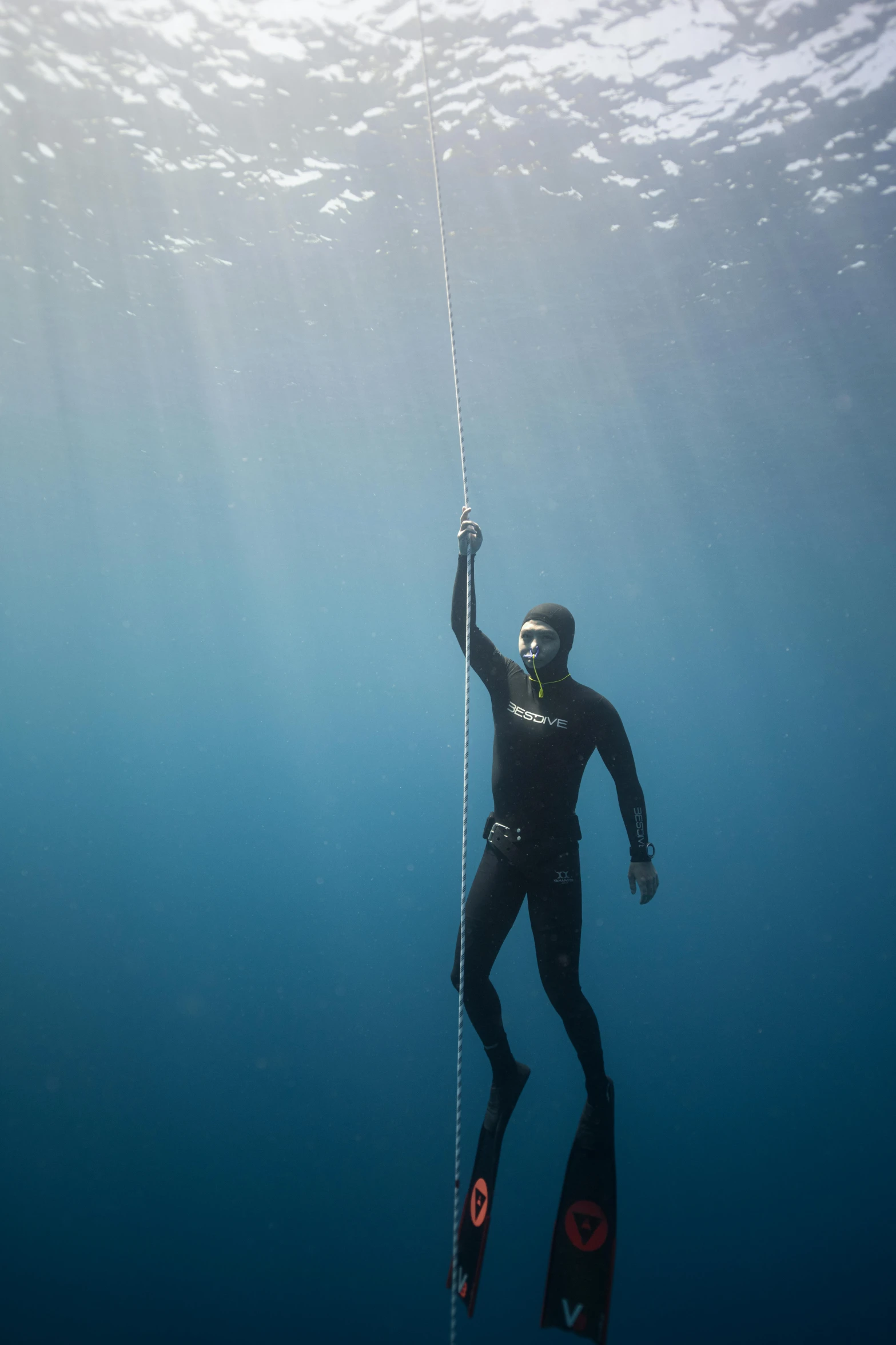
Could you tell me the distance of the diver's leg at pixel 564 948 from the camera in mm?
3256

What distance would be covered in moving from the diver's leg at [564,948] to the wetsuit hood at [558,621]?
3.35 feet

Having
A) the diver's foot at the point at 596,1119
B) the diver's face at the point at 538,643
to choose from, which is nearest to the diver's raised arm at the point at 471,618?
the diver's face at the point at 538,643

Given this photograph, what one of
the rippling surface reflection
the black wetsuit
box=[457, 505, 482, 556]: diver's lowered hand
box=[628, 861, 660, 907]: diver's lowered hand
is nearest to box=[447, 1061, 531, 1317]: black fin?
the black wetsuit

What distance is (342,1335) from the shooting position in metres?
10.9

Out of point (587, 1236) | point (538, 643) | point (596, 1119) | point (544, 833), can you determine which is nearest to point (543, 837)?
point (544, 833)

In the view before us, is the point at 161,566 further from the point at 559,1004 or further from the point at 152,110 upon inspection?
the point at 559,1004

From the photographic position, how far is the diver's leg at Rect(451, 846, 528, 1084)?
10.8 ft

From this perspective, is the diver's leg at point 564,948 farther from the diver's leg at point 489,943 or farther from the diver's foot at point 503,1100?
the diver's foot at point 503,1100

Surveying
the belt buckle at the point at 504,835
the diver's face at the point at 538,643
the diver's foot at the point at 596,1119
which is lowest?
the diver's foot at the point at 596,1119

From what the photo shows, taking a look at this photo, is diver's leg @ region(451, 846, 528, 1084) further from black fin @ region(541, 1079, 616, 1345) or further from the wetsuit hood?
the wetsuit hood

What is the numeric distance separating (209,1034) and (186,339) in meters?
22.9

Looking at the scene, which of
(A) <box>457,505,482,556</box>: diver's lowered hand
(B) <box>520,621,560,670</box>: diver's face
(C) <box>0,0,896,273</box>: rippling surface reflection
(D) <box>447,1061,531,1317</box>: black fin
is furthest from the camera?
(C) <box>0,0,896,273</box>: rippling surface reflection

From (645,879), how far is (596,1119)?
4.22ft

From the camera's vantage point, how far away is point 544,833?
3.36 meters
